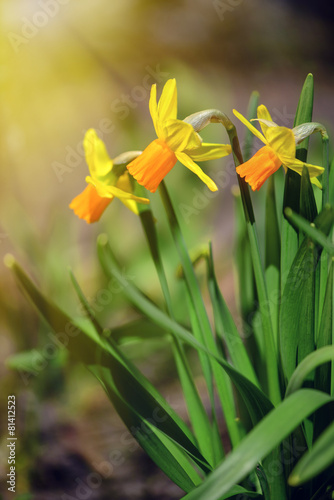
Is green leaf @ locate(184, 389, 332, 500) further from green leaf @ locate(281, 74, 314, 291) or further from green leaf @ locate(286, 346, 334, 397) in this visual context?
green leaf @ locate(281, 74, 314, 291)

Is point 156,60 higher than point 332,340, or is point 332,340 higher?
point 156,60

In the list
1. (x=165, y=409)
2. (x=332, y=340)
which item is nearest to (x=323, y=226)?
(x=332, y=340)

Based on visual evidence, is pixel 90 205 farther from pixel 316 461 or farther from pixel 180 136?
pixel 316 461

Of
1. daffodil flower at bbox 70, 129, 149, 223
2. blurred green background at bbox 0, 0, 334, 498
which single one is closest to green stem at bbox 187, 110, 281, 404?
daffodil flower at bbox 70, 129, 149, 223

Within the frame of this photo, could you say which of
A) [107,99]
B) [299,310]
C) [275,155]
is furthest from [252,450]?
[107,99]

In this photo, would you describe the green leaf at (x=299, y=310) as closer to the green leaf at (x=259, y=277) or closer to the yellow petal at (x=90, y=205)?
the green leaf at (x=259, y=277)

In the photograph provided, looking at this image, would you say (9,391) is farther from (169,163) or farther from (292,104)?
(292,104)
